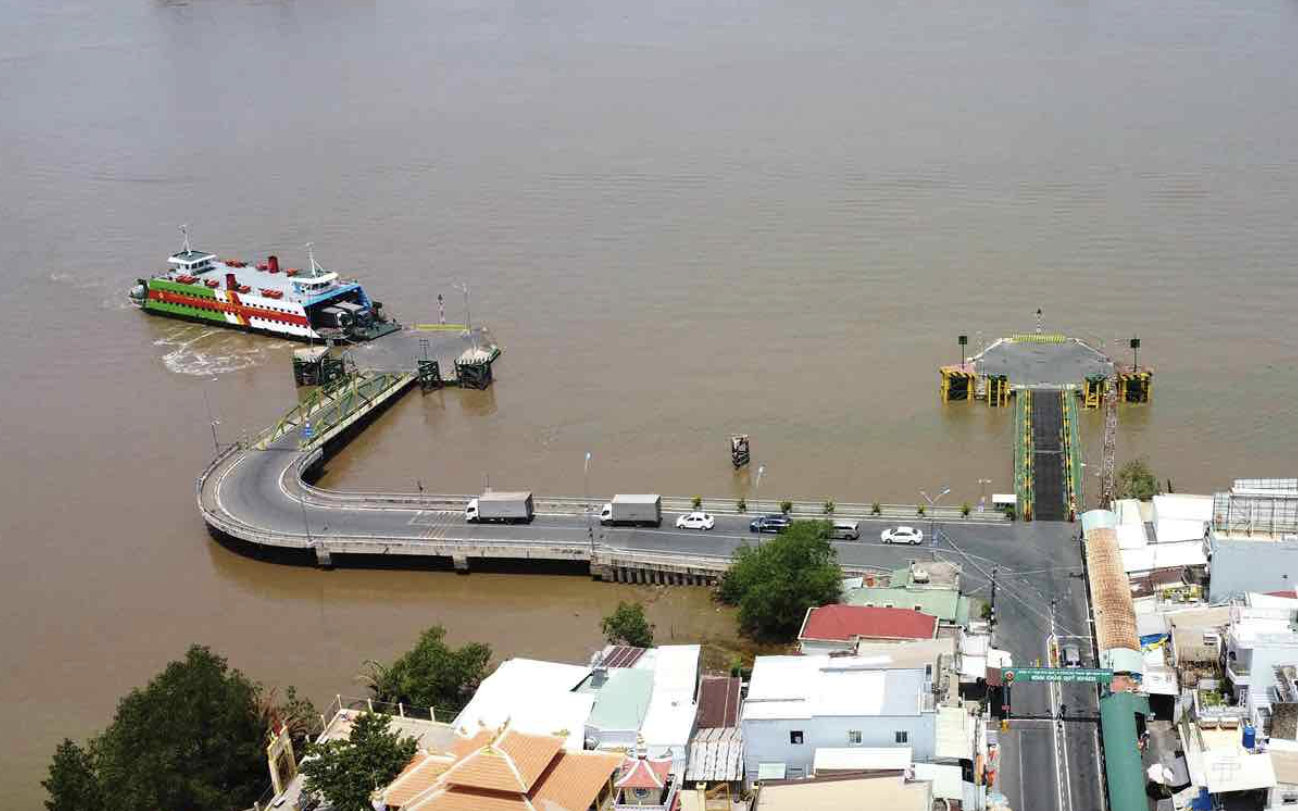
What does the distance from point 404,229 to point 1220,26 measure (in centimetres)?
6992

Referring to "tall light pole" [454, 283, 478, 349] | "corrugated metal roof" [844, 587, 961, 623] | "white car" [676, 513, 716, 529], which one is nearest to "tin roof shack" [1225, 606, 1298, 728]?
"corrugated metal roof" [844, 587, 961, 623]

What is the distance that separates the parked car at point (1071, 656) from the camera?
126ft

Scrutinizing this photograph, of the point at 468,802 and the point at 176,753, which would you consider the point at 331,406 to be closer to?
the point at 176,753

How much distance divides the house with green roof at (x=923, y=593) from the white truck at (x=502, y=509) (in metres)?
13.1


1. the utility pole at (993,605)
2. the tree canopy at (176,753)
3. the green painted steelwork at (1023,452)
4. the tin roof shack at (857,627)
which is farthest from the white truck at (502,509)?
the green painted steelwork at (1023,452)

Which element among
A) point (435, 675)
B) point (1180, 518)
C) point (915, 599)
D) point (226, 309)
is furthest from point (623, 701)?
point (226, 309)

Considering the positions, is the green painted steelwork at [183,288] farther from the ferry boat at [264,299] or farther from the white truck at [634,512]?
the white truck at [634,512]

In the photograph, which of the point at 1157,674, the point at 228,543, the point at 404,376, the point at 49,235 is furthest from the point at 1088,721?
the point at 49,235

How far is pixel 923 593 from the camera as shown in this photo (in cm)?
4088

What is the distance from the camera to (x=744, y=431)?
5631 cm

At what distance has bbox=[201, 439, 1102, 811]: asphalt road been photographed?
114 ft

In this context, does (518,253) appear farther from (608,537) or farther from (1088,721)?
(1088,721)

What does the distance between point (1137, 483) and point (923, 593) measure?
11.1m

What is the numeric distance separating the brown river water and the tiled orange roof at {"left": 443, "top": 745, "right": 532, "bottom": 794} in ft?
35.8
